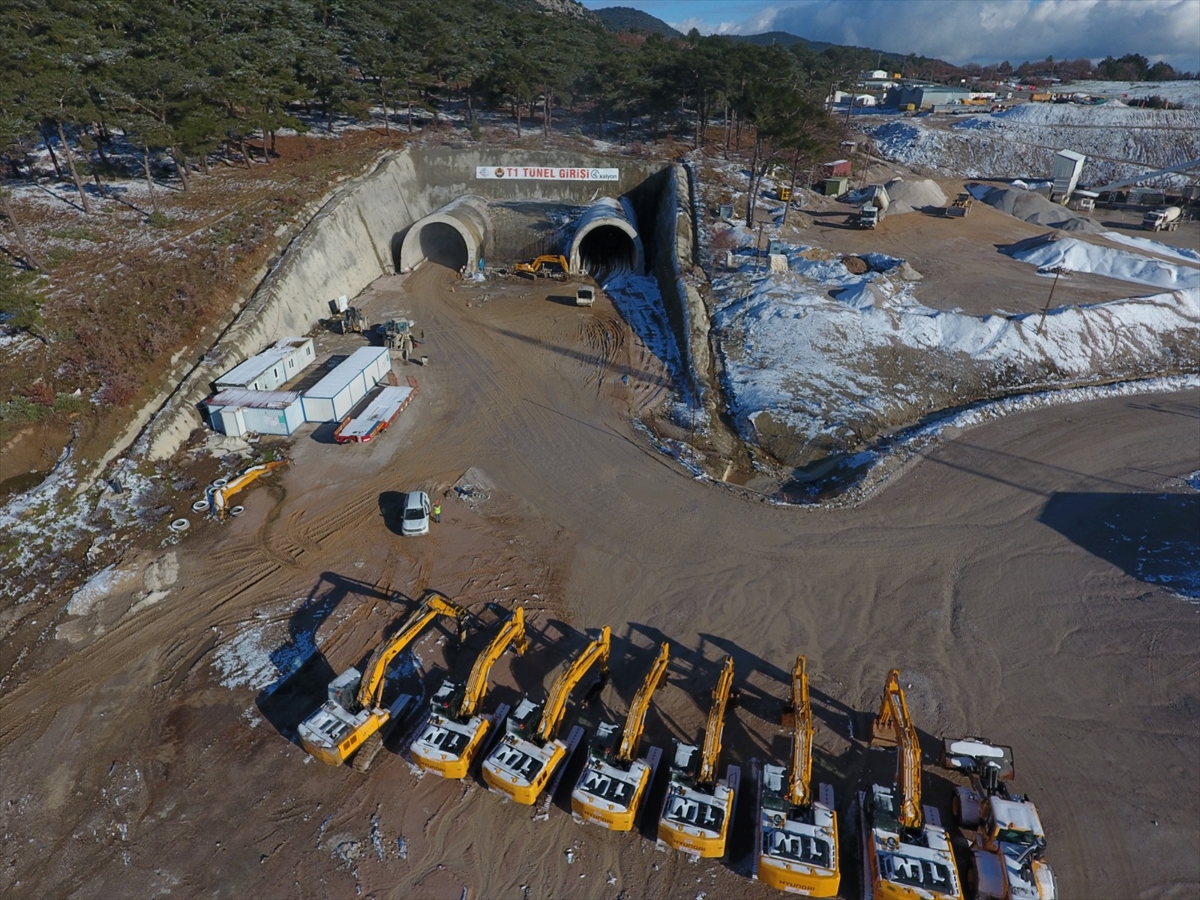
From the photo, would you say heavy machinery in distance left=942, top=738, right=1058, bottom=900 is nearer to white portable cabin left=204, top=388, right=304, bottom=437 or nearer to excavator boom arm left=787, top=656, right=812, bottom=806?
excavator boom arm left=787, top=656, right=812, bottom=806

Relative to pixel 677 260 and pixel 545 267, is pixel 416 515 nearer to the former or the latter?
pixel 677 260

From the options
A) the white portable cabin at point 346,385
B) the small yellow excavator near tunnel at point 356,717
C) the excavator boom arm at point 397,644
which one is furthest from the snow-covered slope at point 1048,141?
the small yellow excavator near tunnel at point 356,717

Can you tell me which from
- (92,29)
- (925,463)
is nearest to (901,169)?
(925,463)

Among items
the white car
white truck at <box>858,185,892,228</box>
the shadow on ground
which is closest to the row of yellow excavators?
the white car

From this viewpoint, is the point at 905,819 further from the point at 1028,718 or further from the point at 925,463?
the point at 925,463

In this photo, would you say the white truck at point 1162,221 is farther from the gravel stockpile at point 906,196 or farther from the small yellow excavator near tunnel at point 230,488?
the small yellow excavator near tunnel at point 230,488

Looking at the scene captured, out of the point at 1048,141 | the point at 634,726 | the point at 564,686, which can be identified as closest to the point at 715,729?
the point at 634,726
